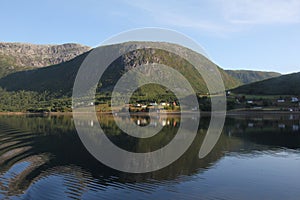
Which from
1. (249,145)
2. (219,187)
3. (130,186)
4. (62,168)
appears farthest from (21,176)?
(249,145)

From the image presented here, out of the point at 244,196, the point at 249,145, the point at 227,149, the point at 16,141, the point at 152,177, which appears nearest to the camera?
the point at 244,196

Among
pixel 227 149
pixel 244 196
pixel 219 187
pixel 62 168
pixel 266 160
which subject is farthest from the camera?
pixel 227 149

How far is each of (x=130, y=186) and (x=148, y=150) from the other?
30.5 m

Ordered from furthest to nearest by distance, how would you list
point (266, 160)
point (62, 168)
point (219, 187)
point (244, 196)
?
point (266, 160) → point (62, 168) → point (219, 187) → point (244, 196)

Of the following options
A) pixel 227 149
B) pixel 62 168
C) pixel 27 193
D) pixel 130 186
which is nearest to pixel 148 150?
pixel 227 149

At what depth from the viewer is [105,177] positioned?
45781mm

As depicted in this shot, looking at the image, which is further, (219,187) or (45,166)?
(45,166)

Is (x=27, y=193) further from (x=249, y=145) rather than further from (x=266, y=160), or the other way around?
(x=249, y=145)

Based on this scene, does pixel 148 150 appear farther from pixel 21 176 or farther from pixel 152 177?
pixel 21 176

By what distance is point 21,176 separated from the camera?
47.3m

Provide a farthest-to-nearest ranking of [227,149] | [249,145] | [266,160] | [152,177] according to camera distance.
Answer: [249,145] < [227,149] < [266,160] < [152,177]

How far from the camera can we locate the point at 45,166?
178 ft

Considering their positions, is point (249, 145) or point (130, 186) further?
point (249, 145)

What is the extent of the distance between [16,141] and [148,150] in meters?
39.7
